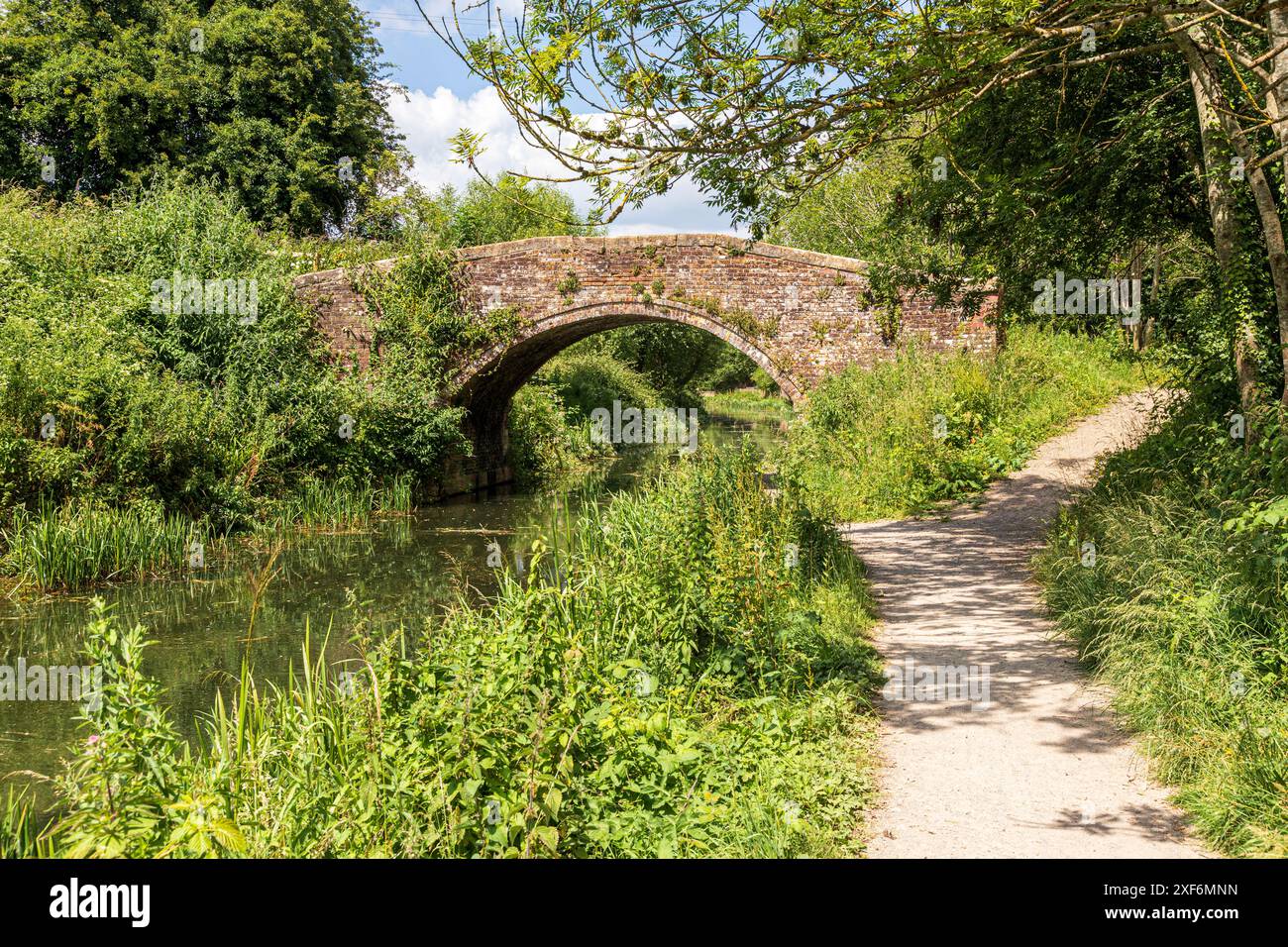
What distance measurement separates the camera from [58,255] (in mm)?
14844

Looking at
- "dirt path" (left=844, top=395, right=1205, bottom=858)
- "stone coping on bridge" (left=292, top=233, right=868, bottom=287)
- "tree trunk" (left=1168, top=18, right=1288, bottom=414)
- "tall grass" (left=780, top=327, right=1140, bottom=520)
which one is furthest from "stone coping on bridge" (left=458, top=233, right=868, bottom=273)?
"tree trunk" (left=1168, top=18, right=1288, bottom=414)

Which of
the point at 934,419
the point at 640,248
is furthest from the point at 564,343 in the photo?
the point at 934,419

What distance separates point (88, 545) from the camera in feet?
33.6

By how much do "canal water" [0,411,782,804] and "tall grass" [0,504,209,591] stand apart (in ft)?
0.90

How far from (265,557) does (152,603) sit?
2390 millimetres

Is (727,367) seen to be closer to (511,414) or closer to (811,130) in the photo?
(511,414)

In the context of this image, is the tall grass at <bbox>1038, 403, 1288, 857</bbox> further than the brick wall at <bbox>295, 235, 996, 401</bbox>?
No

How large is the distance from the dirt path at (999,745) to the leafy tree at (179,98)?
63.7ft

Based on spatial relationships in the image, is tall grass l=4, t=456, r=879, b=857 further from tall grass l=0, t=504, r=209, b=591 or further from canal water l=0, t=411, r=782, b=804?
tall grass l=0, t=504, r=209, b=591

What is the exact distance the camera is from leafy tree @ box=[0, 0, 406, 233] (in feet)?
74.2

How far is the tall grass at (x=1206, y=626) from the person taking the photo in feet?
12.1

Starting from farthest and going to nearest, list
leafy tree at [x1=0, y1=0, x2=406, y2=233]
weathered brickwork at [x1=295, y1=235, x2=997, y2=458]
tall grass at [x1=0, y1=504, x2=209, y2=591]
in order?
leafy tree at [x1=0, y1=0, x2=406, y2=233], weathered brickwork at [x1=295, y1=235, x2=997, y2=458], tall grass at [x1=0, y1=504, x2=209, y2=591]

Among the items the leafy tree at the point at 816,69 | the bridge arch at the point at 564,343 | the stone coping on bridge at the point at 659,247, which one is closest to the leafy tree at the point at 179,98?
the bridge arch at the point at 564,343
